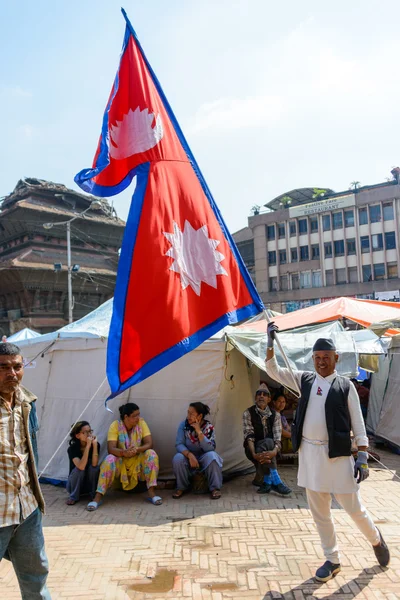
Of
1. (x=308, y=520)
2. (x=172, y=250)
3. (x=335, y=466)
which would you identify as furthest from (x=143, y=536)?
(x=172, y=250)

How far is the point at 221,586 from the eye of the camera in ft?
13.6

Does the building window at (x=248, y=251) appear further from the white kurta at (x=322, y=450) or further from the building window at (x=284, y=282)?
the white kurta at (x=322, y=450)

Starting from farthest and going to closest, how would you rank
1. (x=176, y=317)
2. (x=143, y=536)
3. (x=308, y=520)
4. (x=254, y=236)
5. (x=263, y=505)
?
(x=254, y=236), (x=263, y=505), (x=308, y=520), (x=143, y=536), (x=176, y=317)

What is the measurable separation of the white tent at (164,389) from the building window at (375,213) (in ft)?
138

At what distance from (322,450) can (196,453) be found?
10.4 feet

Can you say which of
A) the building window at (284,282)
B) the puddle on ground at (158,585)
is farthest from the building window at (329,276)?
the puddle on ground at (158,585)

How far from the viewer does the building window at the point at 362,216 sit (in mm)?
47469

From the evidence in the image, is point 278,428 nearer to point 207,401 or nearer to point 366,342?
point 207,401

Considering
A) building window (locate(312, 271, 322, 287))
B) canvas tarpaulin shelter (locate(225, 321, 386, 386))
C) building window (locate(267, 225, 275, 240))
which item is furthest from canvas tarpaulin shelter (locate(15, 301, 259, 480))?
building window (locate(267, 225, 275, 240))

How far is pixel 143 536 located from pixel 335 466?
246 cm

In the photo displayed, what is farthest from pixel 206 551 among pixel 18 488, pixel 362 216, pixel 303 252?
pixel 303 252

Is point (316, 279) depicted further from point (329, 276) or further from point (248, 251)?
point (248, 251)

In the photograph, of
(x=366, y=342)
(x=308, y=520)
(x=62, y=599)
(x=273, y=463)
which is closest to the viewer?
(x=62, y=599)

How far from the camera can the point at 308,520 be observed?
18.7 feet
